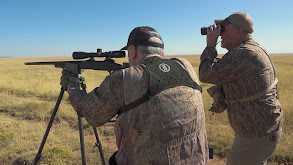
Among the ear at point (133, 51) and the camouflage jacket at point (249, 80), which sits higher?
the ear at point (133, 51)

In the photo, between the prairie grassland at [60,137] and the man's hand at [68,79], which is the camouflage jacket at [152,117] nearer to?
the man's hand at [68,79]

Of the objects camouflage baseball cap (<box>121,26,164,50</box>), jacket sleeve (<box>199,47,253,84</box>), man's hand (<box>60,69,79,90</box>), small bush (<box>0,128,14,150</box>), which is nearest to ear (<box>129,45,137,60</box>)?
camouflage baseball cap (<box>121,26,164,50</box>)

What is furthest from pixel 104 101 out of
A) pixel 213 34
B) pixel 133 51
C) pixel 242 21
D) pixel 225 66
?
pixel 242 21

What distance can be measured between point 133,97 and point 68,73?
4.23 ft

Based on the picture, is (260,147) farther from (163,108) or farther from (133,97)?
(133,97)

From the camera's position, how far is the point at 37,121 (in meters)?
8.21

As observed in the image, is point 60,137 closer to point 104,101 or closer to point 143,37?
point 104,101

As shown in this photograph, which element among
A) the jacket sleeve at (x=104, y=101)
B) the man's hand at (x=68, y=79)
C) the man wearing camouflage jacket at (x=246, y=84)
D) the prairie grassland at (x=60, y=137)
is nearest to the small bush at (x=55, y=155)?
the prairie grassland at (x=60, y=137)

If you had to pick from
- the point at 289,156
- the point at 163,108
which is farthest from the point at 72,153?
the point at 289,156

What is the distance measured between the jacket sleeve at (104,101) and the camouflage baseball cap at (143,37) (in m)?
0.36

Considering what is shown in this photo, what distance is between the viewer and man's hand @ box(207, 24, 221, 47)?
9.25 feet

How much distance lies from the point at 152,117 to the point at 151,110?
0.19ft

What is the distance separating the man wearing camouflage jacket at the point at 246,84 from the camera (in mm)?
2607

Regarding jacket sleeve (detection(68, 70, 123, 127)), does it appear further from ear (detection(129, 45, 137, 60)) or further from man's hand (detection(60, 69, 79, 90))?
man's hand (detection(60, 69, 79, 90))
